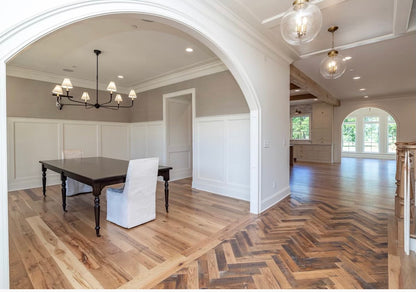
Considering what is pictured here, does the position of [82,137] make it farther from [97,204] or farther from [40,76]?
[97,204]

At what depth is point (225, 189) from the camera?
4.34 metres

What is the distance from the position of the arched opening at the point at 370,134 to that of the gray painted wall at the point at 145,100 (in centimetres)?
913

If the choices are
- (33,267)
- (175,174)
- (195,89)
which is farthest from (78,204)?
(195,89)

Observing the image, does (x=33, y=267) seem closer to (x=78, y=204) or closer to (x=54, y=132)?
(x=78, y=204)

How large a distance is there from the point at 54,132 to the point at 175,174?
3.23 m

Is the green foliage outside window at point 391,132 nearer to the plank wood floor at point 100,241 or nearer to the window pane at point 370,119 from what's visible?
the window pane at point 370,119

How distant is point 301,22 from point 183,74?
3.44m

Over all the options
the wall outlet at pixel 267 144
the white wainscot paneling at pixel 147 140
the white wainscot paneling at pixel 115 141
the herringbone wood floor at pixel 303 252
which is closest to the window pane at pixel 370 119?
the herringbone wood floor at pixel 303 252

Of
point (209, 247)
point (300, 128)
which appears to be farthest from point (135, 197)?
point (300, 128)

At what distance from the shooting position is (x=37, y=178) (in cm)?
497

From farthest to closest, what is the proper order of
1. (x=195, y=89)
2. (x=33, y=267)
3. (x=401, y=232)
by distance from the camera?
(x=195, y=89) → (x=401, y=232) → (x=33, y=267)

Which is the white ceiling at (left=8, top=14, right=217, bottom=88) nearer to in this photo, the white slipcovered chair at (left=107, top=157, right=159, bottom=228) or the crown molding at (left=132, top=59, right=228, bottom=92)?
the crown molding at (left=132, top=59, right=228, bottom=92)

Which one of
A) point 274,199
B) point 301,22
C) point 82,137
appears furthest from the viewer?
point 82,137

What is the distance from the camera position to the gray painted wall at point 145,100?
424cm
